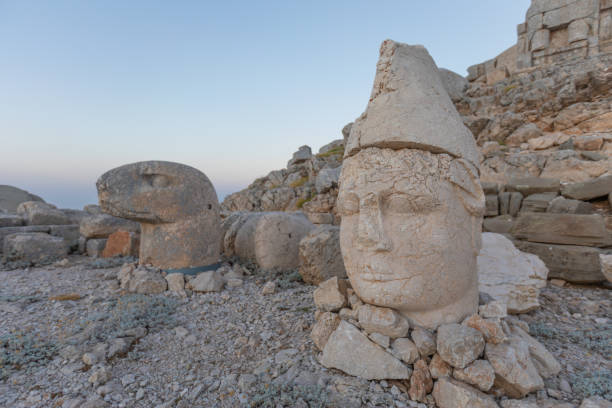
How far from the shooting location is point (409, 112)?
2.32 m

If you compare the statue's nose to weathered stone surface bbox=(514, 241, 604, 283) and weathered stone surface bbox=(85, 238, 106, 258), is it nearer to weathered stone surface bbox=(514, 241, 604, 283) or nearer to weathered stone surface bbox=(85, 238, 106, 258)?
weathered stone surface bbox=(514, 241, 604, 283)

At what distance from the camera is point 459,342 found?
2.01 meters

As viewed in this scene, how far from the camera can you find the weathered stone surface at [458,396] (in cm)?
183

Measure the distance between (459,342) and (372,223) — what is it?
1010 mm

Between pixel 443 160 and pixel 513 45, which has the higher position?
pixel 513 45

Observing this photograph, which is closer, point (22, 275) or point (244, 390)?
point (244, 390)

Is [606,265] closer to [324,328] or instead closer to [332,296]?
[332,296]

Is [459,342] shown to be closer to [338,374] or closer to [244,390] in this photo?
[338,374]

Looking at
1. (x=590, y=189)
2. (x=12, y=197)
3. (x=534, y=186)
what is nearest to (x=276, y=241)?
(x=534, y=186)

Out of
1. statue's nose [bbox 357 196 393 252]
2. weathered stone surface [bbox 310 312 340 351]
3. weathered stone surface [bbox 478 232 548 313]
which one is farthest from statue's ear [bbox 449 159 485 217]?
weathered stone surface [bbox 478 232 548 313]

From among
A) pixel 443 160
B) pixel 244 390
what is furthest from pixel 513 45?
pixel 244 390

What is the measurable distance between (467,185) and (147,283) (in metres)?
4.06

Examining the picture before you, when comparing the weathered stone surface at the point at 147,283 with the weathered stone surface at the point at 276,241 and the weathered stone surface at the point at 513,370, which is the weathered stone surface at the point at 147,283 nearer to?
the weathered stone surface at the point at 276,241

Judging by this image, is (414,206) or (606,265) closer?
(414,206)
